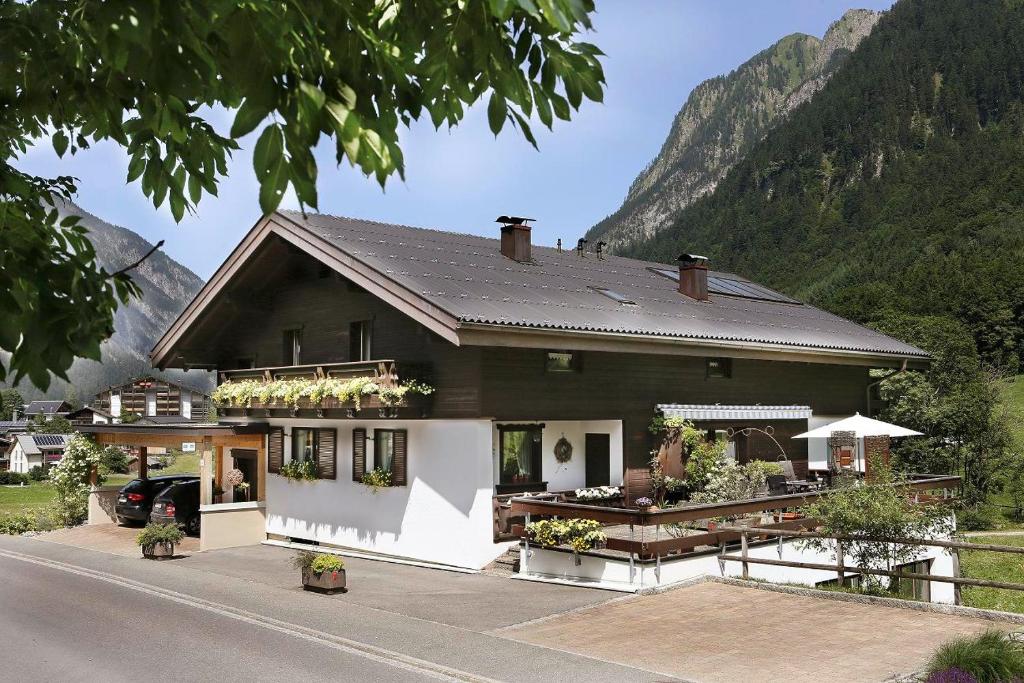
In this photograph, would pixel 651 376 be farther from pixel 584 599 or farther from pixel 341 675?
pixel 341 675

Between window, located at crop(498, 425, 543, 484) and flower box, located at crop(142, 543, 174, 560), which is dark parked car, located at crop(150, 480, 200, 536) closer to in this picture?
flower box, located at crop(142, 543, 174, 560)

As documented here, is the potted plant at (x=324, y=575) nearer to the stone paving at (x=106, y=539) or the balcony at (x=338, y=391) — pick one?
the balcony at (x=338, y=391)

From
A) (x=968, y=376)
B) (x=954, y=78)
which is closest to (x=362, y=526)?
(x=968, y=376)

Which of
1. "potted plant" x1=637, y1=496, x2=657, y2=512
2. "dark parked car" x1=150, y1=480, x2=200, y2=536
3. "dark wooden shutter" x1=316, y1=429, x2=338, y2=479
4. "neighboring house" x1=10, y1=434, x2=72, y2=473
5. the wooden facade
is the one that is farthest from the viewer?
"neighboring house" x1=10, y1=434, x2=72, y2=473

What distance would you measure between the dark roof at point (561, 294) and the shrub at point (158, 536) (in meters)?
7.12

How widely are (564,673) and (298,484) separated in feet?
45.0

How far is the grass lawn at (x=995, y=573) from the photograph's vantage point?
1947cm

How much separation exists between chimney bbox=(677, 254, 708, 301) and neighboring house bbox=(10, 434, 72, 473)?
8317 centimetres

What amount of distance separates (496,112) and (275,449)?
69.1ft

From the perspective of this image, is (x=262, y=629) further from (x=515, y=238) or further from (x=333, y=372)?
(x=515, y=238)

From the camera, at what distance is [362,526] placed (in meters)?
20.7

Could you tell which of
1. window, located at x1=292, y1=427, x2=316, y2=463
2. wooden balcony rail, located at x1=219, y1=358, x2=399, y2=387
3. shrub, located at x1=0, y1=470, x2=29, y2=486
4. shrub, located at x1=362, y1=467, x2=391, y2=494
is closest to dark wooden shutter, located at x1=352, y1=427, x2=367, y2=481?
shrub, located at x1=362, y1=467, x2=391, y2=494

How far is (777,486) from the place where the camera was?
65.6 feet

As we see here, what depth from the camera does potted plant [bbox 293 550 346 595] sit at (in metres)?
15.8
